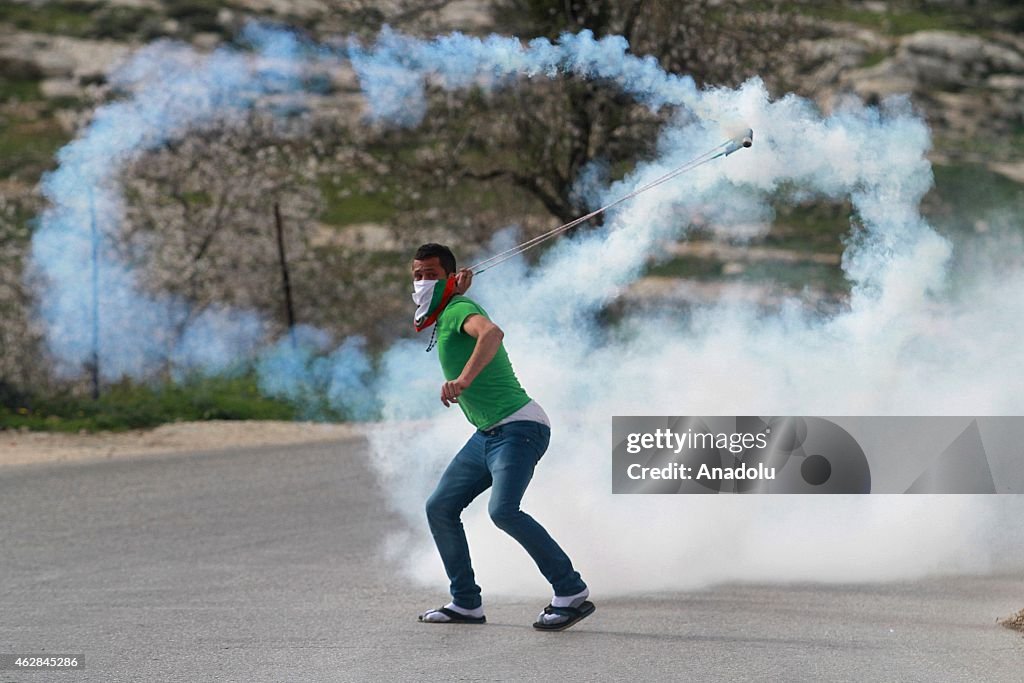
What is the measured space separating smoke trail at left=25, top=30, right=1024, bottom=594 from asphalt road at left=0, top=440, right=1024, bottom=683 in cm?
56

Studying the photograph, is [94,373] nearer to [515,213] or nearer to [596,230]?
[515,213]

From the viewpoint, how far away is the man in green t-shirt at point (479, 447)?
668 cm

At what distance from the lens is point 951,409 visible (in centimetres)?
969

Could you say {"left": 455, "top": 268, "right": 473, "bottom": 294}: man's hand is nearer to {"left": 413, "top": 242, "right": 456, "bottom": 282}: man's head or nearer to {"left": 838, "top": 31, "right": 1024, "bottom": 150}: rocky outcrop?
{"left": 413, "top": 242, "right": 456, "bottom": 282}: man's head

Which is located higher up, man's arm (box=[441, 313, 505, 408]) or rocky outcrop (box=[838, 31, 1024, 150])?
rocky outcrop (box=[838, 31, 1024, 150])

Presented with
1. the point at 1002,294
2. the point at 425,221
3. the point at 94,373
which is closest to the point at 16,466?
the point at 94,373

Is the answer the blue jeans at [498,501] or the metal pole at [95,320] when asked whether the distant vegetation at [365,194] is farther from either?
the blue jeans at [498,501]

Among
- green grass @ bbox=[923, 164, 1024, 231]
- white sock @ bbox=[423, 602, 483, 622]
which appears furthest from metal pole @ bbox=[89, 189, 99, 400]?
green grass @ bbox=[923, 164, 1024, 231]

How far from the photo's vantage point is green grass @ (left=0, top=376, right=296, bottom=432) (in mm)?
15211

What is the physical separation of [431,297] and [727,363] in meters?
3.66

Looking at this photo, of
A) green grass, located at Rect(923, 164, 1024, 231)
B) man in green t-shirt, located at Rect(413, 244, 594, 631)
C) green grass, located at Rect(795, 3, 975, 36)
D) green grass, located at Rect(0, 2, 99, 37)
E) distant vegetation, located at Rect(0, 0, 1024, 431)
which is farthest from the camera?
green grass, located at Rect(795, 3, 975, 36)

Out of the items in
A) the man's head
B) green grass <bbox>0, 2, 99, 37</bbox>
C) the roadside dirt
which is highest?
green grass <bbox>0, 2, 99, 37</bbox>

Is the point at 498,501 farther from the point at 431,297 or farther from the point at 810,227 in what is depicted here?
the point at 810,227

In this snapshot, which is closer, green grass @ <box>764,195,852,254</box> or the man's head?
the man's head
